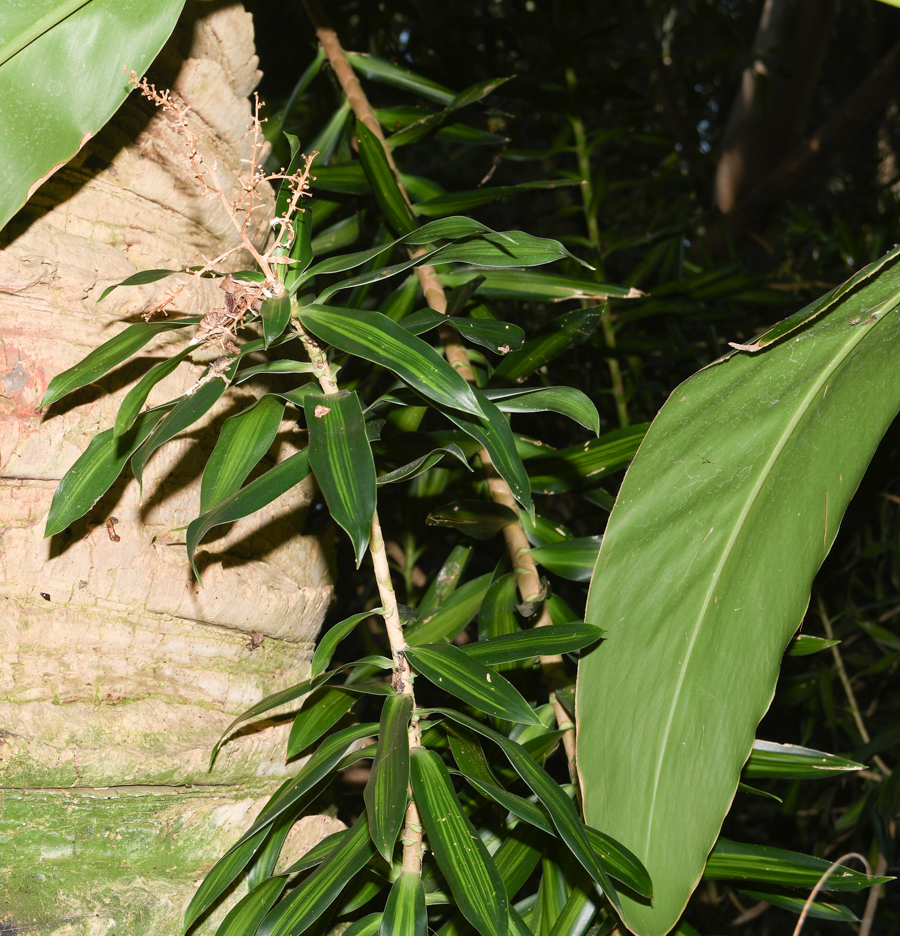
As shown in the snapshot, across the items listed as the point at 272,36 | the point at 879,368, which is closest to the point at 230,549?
the point at 879,368

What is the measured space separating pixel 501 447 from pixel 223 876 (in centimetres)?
32

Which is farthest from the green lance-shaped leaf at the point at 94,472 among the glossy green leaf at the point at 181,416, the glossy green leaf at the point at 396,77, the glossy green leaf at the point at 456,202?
the glossy green leaf at the point at 396,77

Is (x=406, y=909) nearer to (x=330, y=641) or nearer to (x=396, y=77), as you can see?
(x=330, y=641)

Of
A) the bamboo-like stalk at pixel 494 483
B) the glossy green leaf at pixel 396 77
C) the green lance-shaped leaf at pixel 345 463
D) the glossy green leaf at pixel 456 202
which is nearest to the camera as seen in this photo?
the green lance-shaped leaf at pixel 345 463

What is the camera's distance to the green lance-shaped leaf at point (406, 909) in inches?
16.5

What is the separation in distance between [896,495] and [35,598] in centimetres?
131

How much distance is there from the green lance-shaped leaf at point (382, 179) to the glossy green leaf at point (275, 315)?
290 millimetres

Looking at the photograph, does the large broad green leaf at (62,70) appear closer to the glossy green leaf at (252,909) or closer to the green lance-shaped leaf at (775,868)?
the glossy green leaf at (252,909)

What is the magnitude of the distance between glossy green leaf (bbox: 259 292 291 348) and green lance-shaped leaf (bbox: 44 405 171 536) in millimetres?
86

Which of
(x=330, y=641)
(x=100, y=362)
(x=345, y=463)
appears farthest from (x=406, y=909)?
(x=100, y=362)

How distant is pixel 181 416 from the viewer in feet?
1.37

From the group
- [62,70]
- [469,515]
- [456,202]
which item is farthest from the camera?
[456,202]

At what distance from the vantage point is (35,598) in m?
0.47

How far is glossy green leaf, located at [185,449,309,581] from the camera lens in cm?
39
